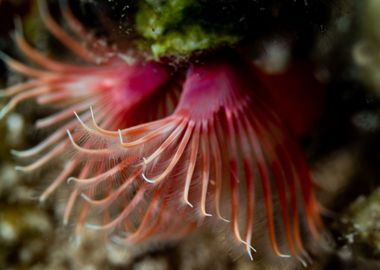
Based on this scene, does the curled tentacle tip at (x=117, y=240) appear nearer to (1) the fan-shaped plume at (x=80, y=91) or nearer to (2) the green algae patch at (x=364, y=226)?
(1) the fan-shaped plume at (x=80, y=91)

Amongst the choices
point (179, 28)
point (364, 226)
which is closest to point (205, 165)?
point (179, 28)

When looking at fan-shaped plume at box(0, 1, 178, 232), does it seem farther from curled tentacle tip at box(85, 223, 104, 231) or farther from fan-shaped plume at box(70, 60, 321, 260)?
fan-shaped plume at box(70, 60, 321, 260)

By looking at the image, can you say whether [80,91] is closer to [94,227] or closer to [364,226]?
[94,227]

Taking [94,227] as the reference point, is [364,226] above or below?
below

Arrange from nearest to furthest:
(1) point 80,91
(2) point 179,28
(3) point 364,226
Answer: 1. (2) point 179,28
2. (3) point 364,226
3. (1) point 80,91

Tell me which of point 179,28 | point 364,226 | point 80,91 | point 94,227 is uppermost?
point 80,91

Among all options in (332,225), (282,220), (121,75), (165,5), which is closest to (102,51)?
(121,75)

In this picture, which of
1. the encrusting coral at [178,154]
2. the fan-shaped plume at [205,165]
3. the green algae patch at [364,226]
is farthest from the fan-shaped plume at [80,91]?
the green algae patch at [364,226]

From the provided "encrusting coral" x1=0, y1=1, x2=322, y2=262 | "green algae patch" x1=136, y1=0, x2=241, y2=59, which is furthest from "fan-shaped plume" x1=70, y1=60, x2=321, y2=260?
"green algae patch" x1=136, y1=0, x2=241, y2=59

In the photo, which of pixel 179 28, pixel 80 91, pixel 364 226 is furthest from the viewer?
pixel 80 91
